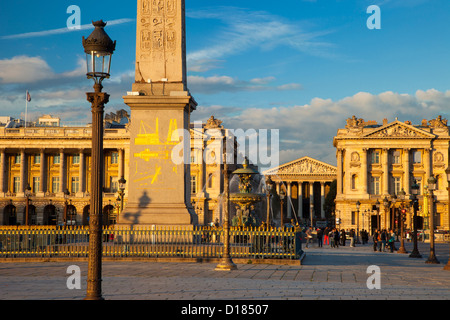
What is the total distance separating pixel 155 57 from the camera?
22375 mm

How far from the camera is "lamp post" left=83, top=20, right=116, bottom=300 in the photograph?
379 inches

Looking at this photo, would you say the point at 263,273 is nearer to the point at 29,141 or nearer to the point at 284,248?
the point at 284,248

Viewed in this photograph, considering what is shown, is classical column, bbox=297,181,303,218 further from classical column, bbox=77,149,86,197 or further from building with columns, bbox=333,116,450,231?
classical column, bbox=77,149,86,197

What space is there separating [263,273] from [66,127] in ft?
283

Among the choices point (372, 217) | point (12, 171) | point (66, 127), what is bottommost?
point (372, 217)

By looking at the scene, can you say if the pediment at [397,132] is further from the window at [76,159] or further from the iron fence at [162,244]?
the iron fence at [162,244]

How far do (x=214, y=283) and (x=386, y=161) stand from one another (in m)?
84.3

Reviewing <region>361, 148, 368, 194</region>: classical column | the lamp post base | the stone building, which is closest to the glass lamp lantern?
the lamp post base

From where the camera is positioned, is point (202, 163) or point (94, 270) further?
point (202, 163)

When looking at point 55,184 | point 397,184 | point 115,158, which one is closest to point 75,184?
point 55,184

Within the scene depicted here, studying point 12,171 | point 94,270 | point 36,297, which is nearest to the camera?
point 94,270

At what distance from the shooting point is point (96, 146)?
964 centimetres

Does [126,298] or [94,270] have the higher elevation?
[94,270]
